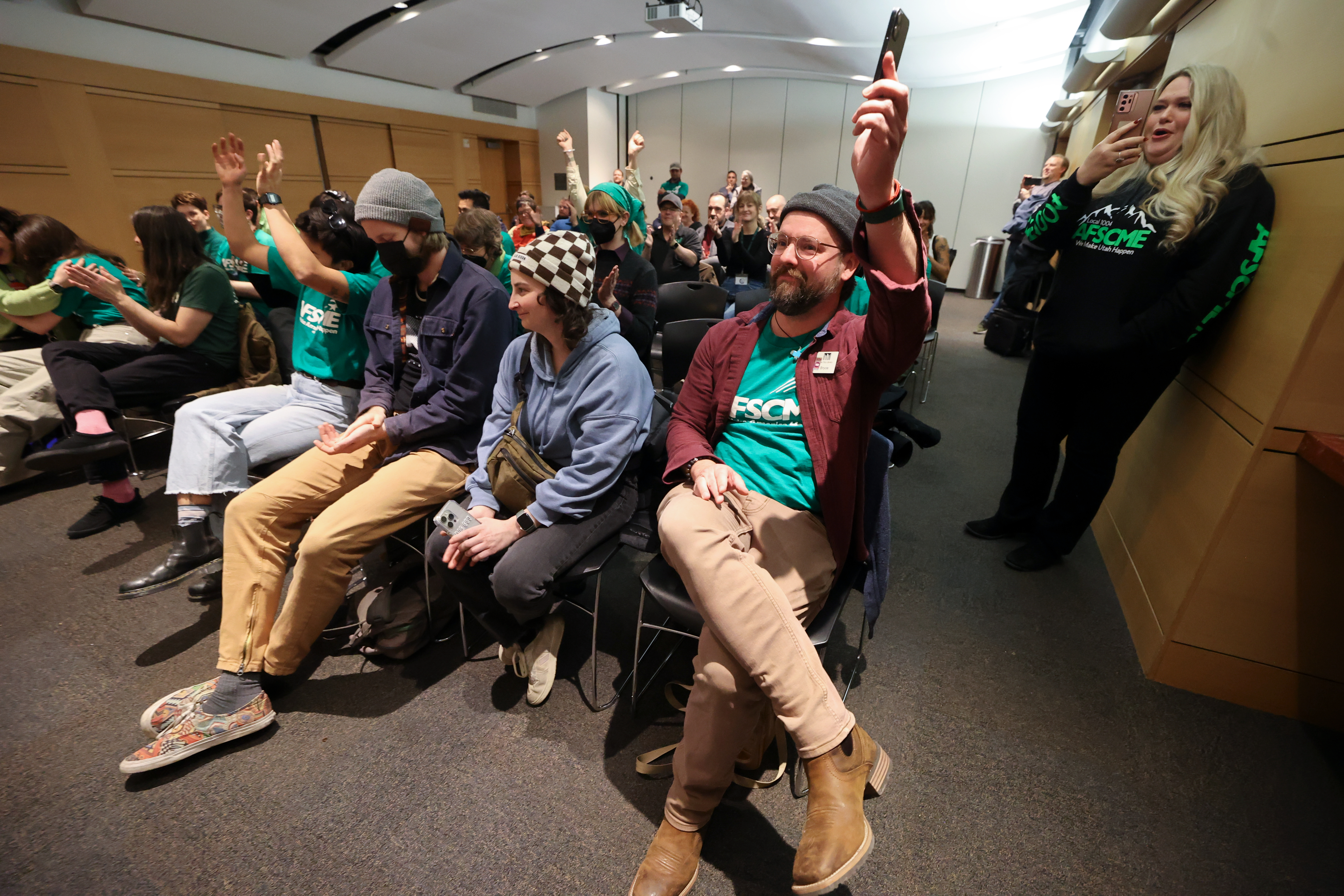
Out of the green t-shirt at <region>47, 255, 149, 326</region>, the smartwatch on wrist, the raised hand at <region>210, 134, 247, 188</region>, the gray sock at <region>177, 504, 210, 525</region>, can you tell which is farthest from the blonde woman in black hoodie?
the green t-shirt at <region>47, 255, 149, 326</region>

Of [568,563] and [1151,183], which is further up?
[1151,183]

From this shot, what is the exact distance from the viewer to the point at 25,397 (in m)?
3.00

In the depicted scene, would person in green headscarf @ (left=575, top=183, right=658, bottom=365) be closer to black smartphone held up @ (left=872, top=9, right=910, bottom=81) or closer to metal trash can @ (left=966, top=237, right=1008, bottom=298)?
black smartphone held up @ (left=872, top=9, right=910, bottom=81)

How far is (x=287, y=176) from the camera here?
847 cm

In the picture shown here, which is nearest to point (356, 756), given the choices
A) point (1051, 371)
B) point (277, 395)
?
point (277, 395)

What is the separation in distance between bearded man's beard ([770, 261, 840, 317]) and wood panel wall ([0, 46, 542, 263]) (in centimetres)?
840

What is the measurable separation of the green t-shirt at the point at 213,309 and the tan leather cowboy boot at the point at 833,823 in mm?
3185

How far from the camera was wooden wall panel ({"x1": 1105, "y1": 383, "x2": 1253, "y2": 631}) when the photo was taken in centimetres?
181

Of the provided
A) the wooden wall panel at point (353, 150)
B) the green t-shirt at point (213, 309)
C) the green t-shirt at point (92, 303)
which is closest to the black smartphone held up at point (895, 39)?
the green t-shirt at point (213, 309)

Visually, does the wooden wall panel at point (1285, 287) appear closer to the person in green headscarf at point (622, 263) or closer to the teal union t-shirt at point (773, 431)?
the teal union t-shirt at point (773, 431)

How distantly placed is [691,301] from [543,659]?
7.36ft

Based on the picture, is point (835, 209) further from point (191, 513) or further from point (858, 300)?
point (191, 513)

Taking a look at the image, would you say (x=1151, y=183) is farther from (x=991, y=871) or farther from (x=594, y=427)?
(x=991, y=871)

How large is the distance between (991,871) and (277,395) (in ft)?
9.78
